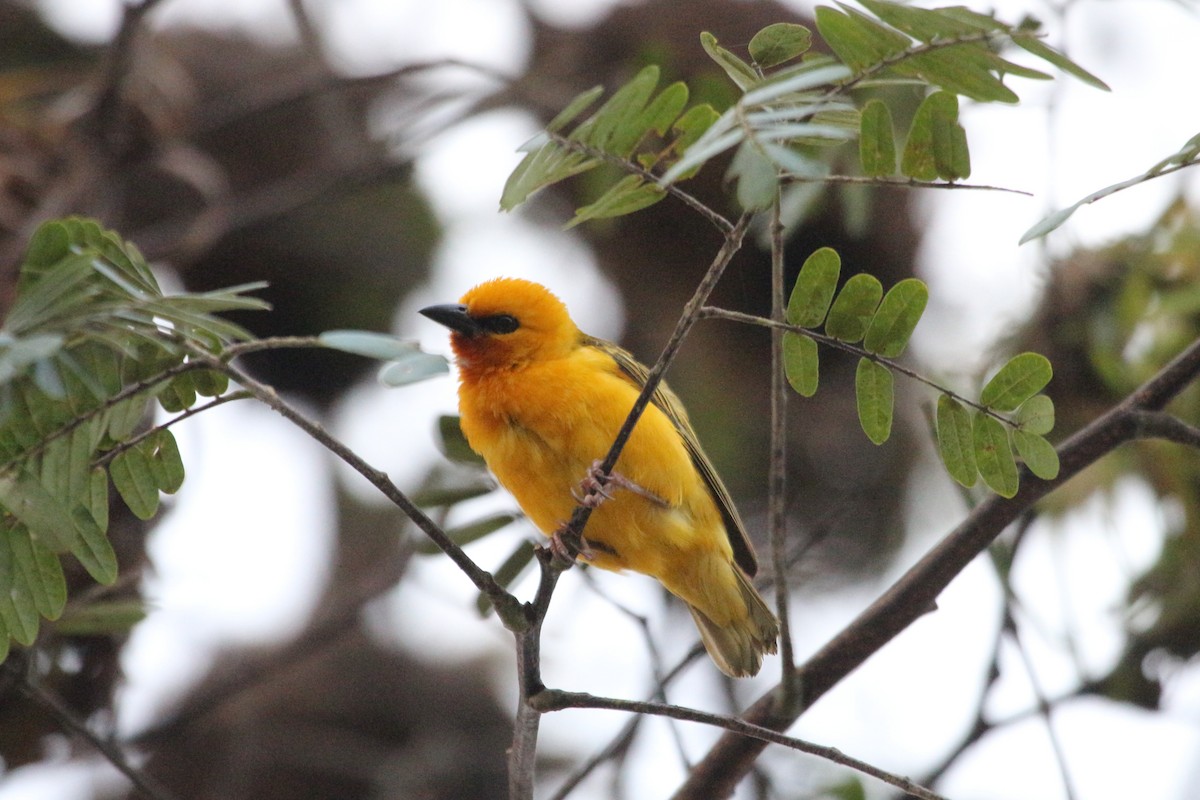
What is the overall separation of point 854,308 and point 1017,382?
0.90 feet

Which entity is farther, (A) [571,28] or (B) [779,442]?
(A) [571,28]

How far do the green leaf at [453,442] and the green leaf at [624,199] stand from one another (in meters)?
1.39

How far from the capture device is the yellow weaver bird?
8.72 ft

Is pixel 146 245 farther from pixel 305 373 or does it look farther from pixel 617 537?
pixel 617 537

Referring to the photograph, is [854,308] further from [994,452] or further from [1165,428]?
[1165,428]

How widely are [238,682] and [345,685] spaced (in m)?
2.08

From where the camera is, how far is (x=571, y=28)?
19.8ft

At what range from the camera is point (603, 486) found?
8.10ft

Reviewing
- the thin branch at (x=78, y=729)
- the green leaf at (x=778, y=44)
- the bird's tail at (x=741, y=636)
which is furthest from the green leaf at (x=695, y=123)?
the thin branch at (x=78, y=729)

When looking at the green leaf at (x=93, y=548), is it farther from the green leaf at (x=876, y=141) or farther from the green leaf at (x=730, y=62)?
the green leaf at (x=876, y=141)

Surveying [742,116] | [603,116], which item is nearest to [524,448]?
[603,116]

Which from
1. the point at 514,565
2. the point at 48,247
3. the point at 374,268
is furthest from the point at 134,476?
the point at 374,268

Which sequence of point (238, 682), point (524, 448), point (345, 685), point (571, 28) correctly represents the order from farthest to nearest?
point (571, 28), point (345, 685), point (238, 682), point (524, 448)

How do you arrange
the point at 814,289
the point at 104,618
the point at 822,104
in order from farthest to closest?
1. the point at 104,618
2. the point at 814,289
3. the point at 822,104
